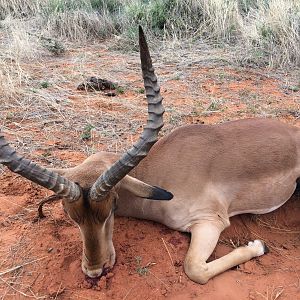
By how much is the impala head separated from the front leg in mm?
732

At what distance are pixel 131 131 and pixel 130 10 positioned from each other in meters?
6.46

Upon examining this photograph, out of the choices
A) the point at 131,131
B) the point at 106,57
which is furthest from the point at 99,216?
Answer: the point at 106,57

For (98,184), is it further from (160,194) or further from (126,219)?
(126,219)

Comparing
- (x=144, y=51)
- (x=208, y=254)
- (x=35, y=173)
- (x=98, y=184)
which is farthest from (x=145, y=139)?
(x=208, y=254)

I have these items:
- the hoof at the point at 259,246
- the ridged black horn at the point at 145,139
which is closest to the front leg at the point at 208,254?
the hoof at the point at 259,246

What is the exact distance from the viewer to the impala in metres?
4.11

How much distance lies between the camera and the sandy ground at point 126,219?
467cm

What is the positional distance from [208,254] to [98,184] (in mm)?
1504

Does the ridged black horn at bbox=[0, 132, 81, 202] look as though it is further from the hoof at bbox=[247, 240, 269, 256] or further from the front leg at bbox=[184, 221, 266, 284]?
the hoof at bbox=[247, 240, 269, 256]

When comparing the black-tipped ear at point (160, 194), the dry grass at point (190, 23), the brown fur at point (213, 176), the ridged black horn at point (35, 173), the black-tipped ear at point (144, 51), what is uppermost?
the black-tipped ear at point (144, 51)

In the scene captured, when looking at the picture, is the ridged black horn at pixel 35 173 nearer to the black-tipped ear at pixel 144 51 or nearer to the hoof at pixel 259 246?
the black-tipped ear at pixel 144 51

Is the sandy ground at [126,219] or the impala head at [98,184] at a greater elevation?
the impala head at [98,184]

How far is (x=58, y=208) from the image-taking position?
18.8 ft

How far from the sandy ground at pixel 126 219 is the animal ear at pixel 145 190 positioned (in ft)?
2.48
